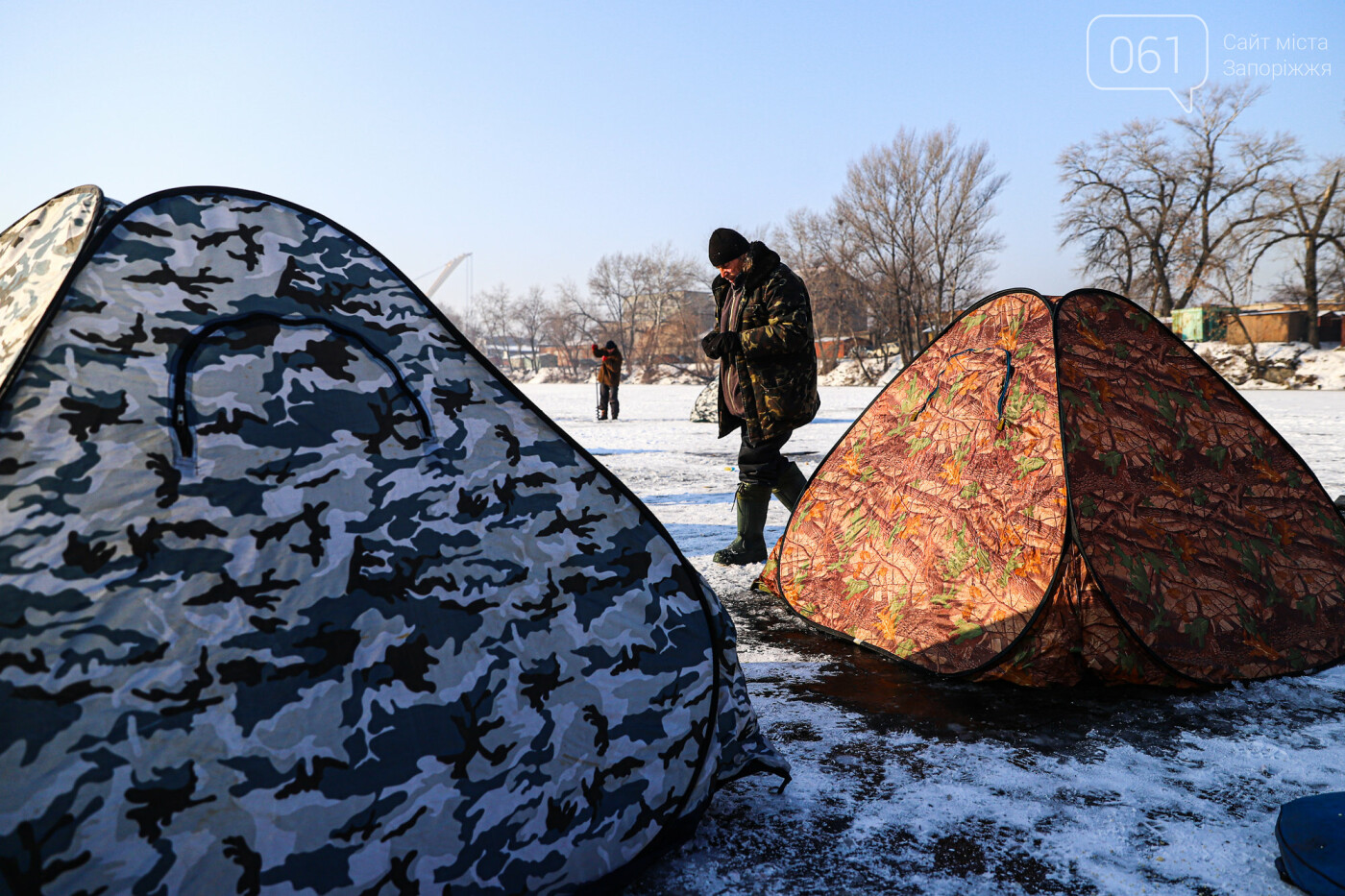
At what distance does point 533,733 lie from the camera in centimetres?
184

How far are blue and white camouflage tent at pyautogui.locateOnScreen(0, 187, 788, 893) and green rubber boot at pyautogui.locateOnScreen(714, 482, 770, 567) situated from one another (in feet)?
9.32

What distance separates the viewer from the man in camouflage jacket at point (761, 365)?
15.8ft

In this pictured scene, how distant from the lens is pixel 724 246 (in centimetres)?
499

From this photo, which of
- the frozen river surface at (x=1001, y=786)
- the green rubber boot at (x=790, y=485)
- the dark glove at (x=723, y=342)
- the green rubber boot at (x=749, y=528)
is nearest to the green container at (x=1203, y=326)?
the green rubber boot at (x=790, y=485)

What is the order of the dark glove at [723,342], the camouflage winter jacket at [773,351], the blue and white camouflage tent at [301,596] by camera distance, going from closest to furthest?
the blue and white camouflage tent at [301,596], the camouflage winter jacket at [773,351], the dark glove at [723,342]

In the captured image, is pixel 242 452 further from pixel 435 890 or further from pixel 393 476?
pixel 435 890

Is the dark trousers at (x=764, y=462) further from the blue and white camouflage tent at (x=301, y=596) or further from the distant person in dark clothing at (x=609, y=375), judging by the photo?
the distant person in dark clothing at (x=609, y=375)

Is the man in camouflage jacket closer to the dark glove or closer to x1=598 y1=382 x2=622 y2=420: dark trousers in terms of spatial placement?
the dark glove

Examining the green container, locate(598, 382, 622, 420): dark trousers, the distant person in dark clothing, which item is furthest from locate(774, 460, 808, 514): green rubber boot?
the green container

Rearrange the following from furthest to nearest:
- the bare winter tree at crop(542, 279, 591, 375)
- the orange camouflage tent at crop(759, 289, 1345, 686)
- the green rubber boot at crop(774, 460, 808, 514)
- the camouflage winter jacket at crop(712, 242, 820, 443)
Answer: the bare winter tree at crop(542, 279, 591, 375) < the green rubber boot at crop(774, 460, 808, 514) < the camouflage winter jacket at crop(712, 242, 820, 443) < the orange camouflage tent at crop(759, 289, 1345, 686)

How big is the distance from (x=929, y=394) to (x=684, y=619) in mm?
2258

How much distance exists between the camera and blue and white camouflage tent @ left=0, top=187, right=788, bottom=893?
1486mm

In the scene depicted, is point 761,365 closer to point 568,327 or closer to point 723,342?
point 723,342

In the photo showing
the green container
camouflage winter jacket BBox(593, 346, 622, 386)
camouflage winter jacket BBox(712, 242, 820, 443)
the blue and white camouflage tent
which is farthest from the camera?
the green container
